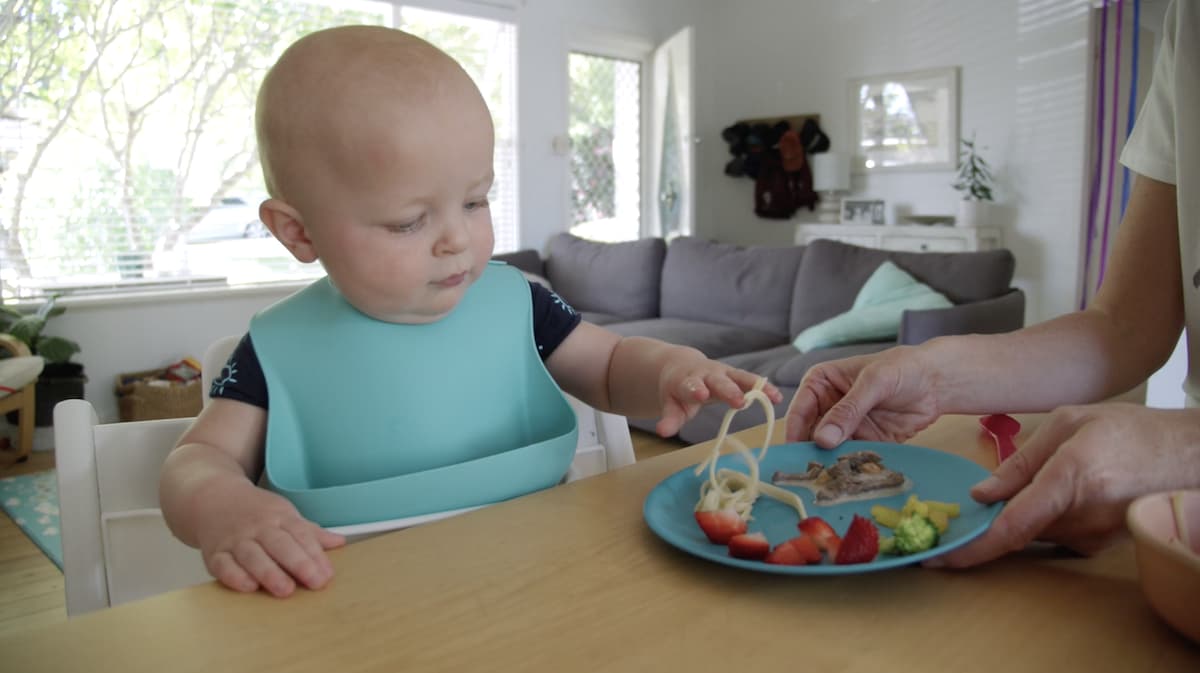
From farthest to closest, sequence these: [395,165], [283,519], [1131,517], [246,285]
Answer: [246,285]
[395,165]
[283,519]
[1131,517]

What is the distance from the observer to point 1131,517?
0.56m

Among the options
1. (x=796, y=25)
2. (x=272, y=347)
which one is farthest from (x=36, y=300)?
(x=796, y=25)

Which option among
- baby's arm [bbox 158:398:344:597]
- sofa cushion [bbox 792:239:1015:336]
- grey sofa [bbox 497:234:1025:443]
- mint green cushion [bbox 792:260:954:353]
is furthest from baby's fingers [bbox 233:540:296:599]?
sofa cushion [bbox 792:239:1015:336]

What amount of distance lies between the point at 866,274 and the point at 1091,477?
354 cm

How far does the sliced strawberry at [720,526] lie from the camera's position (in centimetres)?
68

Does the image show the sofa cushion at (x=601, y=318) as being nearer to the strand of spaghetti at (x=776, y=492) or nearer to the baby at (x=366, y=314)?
the baby at (x=366, y=314)

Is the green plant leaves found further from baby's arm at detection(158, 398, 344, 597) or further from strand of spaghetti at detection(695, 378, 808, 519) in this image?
strand of spaghetti at detection(695, 378, 808, 519)

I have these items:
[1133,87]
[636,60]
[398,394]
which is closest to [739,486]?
[398,394]

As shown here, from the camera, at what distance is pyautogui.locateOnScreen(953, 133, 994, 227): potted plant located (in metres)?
5.60

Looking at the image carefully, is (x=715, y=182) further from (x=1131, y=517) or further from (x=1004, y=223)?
(x=1131, y=517)

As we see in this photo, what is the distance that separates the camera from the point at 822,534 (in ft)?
2.16

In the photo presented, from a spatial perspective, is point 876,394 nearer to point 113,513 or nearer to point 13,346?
point 113,513

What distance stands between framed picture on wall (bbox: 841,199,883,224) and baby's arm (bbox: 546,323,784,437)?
5520mm

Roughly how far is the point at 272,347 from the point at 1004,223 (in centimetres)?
570
